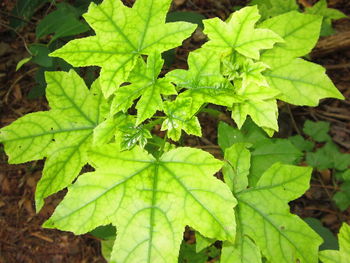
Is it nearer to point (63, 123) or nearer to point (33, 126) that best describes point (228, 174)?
point (63, 123)

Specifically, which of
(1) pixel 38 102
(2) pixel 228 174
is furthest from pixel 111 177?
(1) pixel 38 102

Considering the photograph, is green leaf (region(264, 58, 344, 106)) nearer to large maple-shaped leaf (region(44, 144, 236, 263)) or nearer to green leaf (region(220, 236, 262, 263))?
large maple-shaped leaf (region(44, 144, 236, 263))

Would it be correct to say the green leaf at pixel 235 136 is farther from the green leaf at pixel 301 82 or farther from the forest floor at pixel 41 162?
the forest floor at pixel 41 162

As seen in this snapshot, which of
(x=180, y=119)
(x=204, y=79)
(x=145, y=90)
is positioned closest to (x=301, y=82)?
(x=204, y=79)

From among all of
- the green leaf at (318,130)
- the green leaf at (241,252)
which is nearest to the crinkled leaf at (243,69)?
the green leaf at (241,252)

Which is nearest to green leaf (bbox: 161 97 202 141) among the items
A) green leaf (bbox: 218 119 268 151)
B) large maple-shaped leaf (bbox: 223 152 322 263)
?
large maple-shaped leaf (bbox: 223 152 322 263)

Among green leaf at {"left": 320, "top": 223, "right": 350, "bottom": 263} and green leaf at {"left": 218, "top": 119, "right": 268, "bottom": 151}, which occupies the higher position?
green leaf at {"left": 218, "top": 119, "right": 268, "bottom": 151}

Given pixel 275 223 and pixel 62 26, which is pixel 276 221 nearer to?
pixel 275 223
